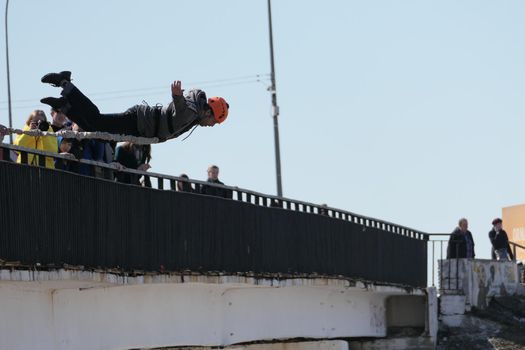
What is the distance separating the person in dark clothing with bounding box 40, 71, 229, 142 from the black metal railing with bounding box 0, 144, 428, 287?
1.17 meters

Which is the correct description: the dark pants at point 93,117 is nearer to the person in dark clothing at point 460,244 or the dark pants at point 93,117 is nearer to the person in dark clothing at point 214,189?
the person in dark clothing at point 214,189

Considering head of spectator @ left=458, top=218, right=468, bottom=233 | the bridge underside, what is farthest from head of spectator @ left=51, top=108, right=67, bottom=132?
head of spectator @ left=458, top=218, right=468, bottom=233

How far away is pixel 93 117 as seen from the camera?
15.3 metres

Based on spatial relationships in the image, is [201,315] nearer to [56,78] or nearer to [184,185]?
[184,185]

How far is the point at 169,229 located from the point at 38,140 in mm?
3129

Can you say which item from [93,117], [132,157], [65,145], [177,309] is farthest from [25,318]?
[177,309]

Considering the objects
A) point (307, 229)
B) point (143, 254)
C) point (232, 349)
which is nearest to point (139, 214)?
point (143, 254)

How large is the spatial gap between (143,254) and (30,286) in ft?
9.23

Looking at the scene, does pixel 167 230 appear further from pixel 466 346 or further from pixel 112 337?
pixel 466 346

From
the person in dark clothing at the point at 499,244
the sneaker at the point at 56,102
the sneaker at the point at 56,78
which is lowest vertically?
the person in dark clothing at the point at 499,244

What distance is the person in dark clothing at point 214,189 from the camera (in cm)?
2288

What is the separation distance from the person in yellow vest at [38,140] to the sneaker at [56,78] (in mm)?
1999

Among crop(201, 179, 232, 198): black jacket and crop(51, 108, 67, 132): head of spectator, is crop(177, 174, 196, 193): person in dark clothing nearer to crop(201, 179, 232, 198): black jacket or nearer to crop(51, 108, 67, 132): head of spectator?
crop(201, 179, 232, 198): black jacket

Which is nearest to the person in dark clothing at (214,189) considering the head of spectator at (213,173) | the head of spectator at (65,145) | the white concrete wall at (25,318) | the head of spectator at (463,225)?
the head of spectator at (213,173)
